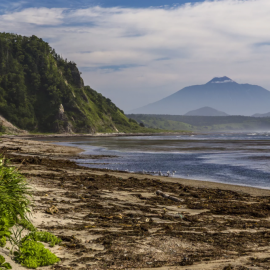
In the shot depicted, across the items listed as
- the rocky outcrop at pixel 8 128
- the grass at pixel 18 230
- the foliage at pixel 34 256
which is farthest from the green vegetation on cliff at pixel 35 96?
the foliage at pixel 34 256

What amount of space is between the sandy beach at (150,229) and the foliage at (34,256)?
0.65ft

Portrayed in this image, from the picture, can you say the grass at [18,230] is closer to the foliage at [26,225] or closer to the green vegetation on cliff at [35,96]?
the foliage at [26,225]

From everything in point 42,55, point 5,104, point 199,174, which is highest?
point 42,55

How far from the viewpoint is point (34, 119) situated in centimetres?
17050

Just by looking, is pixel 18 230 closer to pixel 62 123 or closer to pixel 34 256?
pixel 34 256

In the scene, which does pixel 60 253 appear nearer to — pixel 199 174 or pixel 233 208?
pixel 233 208

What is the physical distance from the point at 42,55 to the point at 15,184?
20193 centimetres

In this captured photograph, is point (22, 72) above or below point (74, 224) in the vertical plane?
above

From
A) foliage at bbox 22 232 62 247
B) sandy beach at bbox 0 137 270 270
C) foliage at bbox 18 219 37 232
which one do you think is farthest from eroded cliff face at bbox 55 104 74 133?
foliage at bbox 22 232 62 247

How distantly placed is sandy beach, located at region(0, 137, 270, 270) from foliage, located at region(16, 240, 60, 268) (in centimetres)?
20

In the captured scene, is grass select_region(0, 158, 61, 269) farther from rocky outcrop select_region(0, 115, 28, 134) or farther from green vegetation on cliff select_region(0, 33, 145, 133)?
green vegetation on cliff select_region(0, 33, 145, 133)

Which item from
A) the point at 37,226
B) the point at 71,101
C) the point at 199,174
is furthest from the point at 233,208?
the point at 71,101

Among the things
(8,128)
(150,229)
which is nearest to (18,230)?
(150,229)

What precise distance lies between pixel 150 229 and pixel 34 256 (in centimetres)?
435
